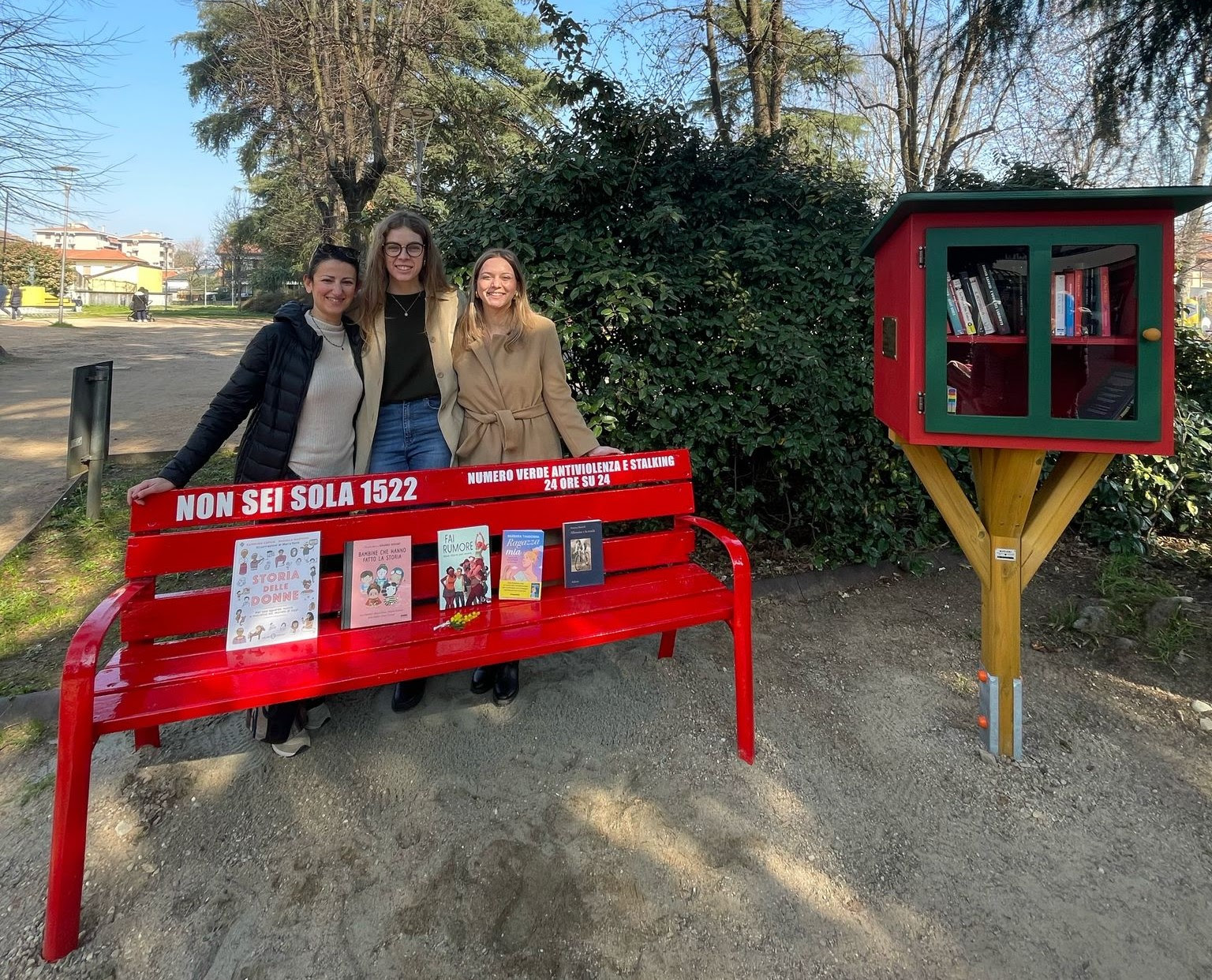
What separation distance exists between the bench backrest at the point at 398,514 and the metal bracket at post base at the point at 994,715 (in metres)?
1.27

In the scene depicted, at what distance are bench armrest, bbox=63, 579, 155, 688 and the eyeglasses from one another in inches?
58.6

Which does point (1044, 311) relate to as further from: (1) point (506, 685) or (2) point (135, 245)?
(2) point (135, 245)

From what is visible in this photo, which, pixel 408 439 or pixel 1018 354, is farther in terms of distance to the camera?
pixel 408 439

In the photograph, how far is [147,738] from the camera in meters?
2.51

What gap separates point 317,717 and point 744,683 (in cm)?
166

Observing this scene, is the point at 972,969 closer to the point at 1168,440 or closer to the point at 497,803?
the point at 497,803

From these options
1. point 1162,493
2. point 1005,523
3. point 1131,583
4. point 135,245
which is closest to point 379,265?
point 1005,523

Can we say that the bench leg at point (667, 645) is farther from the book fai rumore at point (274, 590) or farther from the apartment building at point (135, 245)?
the apartment building at point (135, 245)

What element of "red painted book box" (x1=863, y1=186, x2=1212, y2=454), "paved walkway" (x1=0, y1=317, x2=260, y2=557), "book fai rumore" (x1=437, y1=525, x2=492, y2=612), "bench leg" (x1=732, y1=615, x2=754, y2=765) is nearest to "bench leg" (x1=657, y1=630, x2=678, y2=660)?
"bench leg" (x1=732, y1=615, x2=754, y2=765)

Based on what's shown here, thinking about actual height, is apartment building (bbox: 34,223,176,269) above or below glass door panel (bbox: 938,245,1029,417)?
above

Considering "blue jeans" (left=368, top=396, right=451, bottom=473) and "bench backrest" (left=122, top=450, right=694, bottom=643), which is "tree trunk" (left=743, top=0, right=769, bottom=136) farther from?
"blue jeans" (left=368, top=396, right=451, bottom=473)

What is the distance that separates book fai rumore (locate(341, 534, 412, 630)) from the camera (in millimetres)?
2385

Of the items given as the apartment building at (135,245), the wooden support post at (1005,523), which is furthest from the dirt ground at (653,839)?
the apartment building at (135,245)

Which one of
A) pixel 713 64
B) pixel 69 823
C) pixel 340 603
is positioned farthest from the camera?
pixel 713 64
